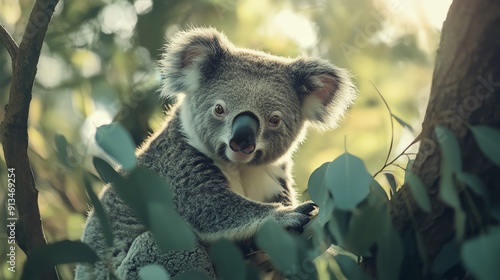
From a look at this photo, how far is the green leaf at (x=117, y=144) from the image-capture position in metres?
2.21

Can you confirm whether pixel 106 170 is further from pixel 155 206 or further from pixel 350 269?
pixel 350 269

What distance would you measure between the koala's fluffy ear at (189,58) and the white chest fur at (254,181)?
49 cm

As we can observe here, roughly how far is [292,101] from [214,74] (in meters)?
0.43

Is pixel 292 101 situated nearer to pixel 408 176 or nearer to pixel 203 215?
pixel 203 215

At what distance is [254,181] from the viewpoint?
385 centimetres

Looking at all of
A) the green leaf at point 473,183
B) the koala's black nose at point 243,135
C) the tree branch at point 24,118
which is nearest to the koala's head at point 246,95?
the koala's black nose at point 243,135

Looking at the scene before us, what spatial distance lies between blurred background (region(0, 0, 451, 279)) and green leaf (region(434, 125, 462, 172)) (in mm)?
2775

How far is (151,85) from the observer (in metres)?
5.39

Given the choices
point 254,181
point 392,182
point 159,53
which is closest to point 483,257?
point 392,182

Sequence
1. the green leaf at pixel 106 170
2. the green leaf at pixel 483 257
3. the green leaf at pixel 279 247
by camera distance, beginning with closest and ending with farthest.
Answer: the green leaf at pixel 483 257
the green leaf at pixel 279 247
the green leaf at pixel 106 170

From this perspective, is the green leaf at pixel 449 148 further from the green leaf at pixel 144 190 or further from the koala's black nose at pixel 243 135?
the koala's black nose at pixel 243 135

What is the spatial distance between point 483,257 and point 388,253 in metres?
0.41

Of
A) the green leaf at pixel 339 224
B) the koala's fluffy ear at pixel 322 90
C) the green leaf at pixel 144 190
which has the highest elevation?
the koala's fluffy ear at pixel 322 90

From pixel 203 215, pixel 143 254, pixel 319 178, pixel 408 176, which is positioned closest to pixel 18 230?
pixel 143 254
